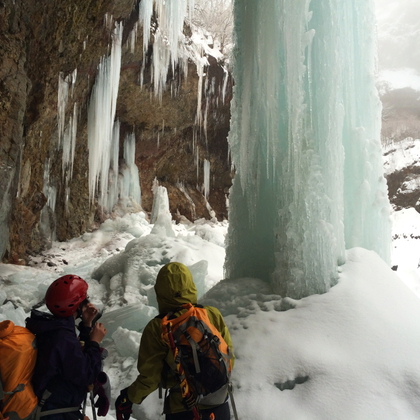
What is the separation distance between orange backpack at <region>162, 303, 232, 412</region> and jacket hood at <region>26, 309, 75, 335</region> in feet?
1.55

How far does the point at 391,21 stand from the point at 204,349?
4132 centimetres

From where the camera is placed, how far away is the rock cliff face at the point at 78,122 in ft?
20.0

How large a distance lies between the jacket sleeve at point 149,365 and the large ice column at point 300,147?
1955mm

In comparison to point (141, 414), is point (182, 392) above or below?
above

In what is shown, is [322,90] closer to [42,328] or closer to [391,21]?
[42,328]

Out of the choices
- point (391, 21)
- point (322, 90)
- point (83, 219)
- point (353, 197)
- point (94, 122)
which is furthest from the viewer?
point (391, 21)

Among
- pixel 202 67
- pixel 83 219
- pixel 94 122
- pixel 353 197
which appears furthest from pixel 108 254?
pixel 202 67

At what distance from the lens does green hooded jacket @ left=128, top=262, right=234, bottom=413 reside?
177 cm

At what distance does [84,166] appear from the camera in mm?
13453

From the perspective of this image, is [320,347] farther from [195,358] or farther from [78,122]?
[78,122]

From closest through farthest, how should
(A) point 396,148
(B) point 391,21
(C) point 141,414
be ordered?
(C) point 141,414 < (A) point 396,148 < (B) point 391,21

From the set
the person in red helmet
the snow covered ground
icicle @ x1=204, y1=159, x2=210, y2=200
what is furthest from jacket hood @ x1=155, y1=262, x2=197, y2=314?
icicle @ x1=204, y1=159, x2=210, y2=200

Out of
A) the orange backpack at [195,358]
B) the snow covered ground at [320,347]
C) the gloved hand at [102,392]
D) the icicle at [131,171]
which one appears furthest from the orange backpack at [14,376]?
the icicle at [131,171]

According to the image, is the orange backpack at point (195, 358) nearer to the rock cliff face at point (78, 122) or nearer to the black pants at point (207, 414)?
the black pants at point (207, 414)
